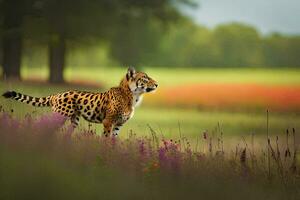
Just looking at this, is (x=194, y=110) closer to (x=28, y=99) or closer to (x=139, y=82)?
(x=139, y=82)

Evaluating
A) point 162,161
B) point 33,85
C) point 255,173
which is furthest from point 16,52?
point 255,173

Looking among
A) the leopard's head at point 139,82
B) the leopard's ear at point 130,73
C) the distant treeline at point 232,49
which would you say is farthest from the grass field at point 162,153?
the leopard's ear at point 130,73

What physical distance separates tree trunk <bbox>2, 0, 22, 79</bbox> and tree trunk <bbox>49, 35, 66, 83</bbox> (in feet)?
1.43

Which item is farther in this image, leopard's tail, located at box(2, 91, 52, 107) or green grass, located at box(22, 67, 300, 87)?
green grass, located at box(22, 67, 300, 87)

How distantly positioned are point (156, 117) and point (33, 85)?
56.0 inches

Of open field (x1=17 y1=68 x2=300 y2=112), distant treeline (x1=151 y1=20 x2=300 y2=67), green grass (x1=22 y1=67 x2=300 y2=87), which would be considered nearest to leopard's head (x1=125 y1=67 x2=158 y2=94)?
green grass (x1=22 y1=67 x2=300 y2=87)

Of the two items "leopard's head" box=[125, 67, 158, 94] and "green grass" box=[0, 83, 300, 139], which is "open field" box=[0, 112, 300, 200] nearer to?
"green grass" box=[0, 83, 300, 139]

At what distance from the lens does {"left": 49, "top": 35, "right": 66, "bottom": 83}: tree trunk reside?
7746 mm

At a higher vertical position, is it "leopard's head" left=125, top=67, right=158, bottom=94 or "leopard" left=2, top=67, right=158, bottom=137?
"leopard's head" left=125, top=67, right=158, bottom=94

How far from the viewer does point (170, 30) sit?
361 inches

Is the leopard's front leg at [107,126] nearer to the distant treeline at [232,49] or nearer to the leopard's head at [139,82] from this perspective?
the leopard's head at [139,82]

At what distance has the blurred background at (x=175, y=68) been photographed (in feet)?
21.1

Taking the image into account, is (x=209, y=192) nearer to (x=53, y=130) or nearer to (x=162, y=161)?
(x=162, y=161)

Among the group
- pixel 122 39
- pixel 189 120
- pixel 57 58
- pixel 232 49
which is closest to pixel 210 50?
→ pixel 232 49
